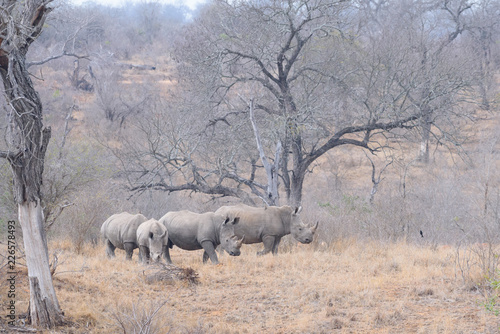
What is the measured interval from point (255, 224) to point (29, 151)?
659 cm

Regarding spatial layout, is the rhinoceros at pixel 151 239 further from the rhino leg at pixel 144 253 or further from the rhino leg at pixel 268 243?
the rhino leg at pixel 268 243

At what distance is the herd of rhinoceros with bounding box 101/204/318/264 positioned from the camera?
11.0 metres

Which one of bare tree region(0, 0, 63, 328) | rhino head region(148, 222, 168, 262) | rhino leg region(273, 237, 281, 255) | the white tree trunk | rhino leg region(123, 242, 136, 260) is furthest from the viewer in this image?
rhino leg region(273, 237, 281, 255)

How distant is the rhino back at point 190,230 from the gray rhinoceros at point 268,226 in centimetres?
62

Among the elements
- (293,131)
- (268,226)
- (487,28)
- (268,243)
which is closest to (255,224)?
(268,226)

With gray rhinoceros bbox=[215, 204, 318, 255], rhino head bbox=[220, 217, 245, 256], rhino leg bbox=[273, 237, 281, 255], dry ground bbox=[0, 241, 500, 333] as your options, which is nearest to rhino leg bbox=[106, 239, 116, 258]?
dry ground bbox=[0, 241, 500, 333]

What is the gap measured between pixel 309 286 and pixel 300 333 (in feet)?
6.96

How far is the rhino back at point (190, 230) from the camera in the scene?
11.4 m

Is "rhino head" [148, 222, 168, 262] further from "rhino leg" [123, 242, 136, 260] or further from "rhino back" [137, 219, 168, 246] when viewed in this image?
"rhino leg" [123, 242, 136, 260]

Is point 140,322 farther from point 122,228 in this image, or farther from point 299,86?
point 299,86

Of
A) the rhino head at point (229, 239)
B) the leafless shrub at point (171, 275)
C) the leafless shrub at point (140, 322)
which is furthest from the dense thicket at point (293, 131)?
the leafless shrub at point (140, 322)

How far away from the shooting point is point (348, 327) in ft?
23.6

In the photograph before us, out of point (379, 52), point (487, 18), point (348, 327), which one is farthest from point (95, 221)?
point (487, 18)

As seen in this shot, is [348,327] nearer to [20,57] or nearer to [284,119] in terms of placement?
[20,57]
